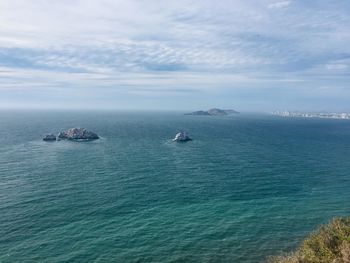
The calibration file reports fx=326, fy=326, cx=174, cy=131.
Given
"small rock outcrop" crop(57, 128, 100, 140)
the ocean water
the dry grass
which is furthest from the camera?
"small rock outcrop" crop(57, 128, 100, 140)

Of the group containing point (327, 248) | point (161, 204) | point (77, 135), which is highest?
point (77, 135)

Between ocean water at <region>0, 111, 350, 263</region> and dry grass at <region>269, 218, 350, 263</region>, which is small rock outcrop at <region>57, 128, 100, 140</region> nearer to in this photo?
ocean water at <region>0, 111, 350, 263</region>

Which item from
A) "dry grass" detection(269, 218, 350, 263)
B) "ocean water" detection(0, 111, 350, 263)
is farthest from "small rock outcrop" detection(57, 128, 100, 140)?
"dry grass" detection(269, 218, 350, 263)

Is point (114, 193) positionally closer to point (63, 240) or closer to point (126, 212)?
point (126, 212)

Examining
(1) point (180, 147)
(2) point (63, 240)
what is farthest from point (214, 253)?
(1) point (180, 147)

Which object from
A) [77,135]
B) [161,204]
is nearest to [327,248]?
[161,204]

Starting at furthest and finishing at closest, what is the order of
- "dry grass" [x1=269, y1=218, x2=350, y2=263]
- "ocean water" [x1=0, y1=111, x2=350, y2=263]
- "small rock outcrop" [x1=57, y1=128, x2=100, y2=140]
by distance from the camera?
"small rock outcrop" [x1=57, y1=128, x2=100, y2=140], "ocean water" [x1=0, y1=111, x2=350, y2=263], "dry grass" [x1=269, y1=218, x2=350, y2=263]

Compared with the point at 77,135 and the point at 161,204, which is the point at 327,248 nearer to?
the point at 161,204

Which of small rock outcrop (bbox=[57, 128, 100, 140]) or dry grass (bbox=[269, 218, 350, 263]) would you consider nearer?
dry grass (bbox=[269, 218, 350, 263])

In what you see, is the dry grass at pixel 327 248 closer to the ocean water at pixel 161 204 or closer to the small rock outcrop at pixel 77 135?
the ocean water at pixel 161 204

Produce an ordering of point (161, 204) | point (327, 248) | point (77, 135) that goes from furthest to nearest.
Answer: point (77, 135)
point (161, 204)
point (327, 248)
